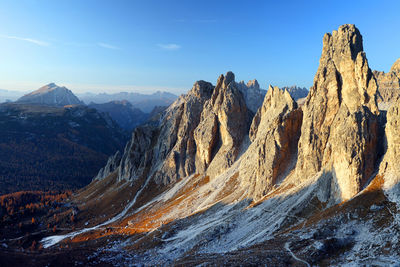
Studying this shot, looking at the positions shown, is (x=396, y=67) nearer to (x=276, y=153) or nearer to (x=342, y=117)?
(x=342, y=117)

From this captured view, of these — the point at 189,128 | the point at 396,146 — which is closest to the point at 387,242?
the point at 396,146

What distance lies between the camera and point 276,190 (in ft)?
251

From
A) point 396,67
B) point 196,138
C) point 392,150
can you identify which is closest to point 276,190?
point 392,150

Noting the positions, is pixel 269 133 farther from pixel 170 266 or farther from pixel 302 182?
pixel 170 266

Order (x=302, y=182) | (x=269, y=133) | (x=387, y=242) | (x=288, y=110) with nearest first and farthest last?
(x=387, y=242) → (x=302, y=182) → (x=269, y=133) → (x=288, y=110)

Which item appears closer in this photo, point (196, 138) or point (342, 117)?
point (342, 117)

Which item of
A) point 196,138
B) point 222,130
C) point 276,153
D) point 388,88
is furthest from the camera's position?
point 196,138

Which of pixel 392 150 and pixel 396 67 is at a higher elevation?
pixel 396 67

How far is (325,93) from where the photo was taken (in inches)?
2886

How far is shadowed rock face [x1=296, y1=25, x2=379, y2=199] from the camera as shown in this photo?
5772 centimetres

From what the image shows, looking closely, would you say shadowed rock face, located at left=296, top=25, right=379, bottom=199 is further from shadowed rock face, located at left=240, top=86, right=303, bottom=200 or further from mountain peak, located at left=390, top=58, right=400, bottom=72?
mountain peak, located at left=390, top=58, right=400, bottom=72

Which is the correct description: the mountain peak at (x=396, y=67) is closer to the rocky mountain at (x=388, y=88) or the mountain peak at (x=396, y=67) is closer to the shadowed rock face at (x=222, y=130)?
the rocky mountain at (x=388, y=88)

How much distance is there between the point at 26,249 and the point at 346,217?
399 ft

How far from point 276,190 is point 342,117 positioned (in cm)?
2823
